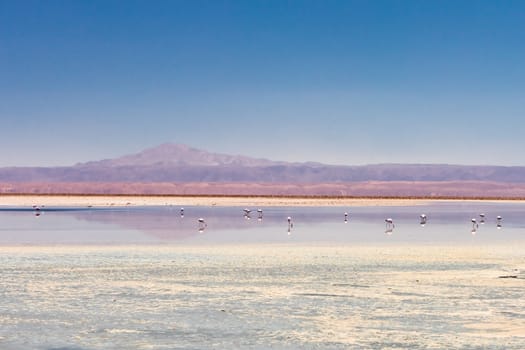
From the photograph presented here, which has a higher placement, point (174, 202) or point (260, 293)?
point (174, 202)

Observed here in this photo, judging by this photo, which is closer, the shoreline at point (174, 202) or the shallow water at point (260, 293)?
the shallow water at point (260, 293)

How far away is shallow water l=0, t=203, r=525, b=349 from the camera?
13.9 meters

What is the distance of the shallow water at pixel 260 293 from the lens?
45.5ft

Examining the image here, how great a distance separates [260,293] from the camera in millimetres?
18469

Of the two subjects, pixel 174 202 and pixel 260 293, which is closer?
pixel 260 293

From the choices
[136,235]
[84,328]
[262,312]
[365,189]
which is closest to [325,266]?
[262,312]

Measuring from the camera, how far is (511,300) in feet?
57.4

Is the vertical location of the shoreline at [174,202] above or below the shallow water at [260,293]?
above

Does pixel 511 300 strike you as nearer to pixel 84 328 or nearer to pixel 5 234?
pixel 84 328

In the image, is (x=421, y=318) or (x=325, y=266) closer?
(x=421, y=318)

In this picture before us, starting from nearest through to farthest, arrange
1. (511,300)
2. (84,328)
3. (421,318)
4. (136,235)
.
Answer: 1. (84,328)
2. (421,318)
3. (511,300)
4. (136,235)

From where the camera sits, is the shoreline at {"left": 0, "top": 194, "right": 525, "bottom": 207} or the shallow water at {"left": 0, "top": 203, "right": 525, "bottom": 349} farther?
the shoreline at {"left": 0, "top": 194, "right": 525, "bottom": 207}

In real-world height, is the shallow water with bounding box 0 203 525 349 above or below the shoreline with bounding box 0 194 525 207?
below

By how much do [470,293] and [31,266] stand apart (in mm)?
10709
